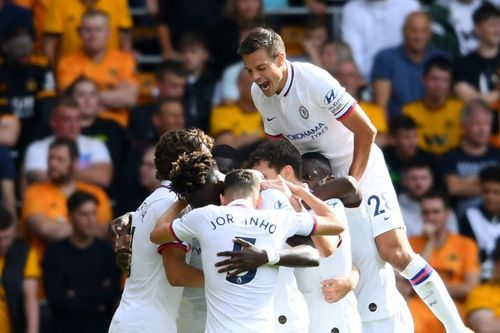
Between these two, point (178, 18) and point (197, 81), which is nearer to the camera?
point (197, 81)

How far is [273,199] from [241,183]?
0.30 m

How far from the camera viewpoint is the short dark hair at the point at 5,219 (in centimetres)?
1270

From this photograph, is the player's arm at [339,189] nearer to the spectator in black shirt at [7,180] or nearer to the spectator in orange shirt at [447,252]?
the spectator in orange shirt at [447,252]

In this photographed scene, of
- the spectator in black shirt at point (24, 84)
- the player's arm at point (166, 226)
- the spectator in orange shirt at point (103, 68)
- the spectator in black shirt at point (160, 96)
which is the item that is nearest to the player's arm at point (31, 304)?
the spectator in black shirt at point (24, 84)

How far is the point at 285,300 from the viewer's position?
889 cm

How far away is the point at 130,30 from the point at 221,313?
7387 mm

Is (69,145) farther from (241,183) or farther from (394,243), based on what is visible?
(241,183)

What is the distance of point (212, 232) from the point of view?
852cm

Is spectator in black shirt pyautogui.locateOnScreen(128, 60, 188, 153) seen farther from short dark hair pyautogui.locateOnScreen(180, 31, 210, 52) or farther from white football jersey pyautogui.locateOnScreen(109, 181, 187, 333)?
white football jersey pyautogui.locateOnScreen(109, 181, 187, 333)

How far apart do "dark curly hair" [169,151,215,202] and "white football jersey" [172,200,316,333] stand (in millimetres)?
225

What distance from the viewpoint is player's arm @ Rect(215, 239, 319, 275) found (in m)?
8.42

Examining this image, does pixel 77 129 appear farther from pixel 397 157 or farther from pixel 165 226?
pixel 165 226

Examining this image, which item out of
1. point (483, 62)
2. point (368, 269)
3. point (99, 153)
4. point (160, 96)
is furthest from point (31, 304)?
point (483, 62)

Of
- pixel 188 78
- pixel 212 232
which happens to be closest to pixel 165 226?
pixel 212 232
